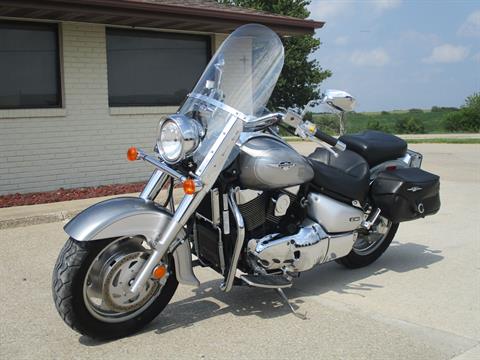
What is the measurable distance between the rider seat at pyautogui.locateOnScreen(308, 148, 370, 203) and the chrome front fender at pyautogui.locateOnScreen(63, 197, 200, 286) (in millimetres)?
1276

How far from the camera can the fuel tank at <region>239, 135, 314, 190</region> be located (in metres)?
3.96

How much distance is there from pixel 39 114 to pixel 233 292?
5505mm

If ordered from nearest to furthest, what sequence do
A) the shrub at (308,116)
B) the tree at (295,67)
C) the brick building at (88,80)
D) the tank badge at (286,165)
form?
the tank badge at (286,165) < the shrub at (308,116) < the brick building at (88,80) < the tree at (295,67)

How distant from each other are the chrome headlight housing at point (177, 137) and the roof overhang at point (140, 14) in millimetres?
5085

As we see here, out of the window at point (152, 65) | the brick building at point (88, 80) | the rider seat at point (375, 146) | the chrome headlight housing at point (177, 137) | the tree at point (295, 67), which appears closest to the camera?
the chrome headlight housing at point (177, 137)

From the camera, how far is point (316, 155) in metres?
4.89

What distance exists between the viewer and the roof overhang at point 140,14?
26.9 feet

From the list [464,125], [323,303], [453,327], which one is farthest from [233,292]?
[464,125]

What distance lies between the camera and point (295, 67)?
28.3 m

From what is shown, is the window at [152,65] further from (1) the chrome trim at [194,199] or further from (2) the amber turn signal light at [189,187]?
(2) the amber turn signal light at [189,187]

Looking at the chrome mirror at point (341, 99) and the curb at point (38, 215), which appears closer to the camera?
the chrome mirror at point (341, 99)

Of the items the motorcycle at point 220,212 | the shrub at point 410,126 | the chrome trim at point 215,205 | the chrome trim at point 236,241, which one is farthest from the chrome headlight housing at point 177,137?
the shrub at point 410,126

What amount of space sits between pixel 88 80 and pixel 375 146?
18.7 feet

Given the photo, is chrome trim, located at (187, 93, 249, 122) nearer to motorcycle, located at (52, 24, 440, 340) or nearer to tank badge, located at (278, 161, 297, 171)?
motorcycle, located at (52, 24, 440, 340)
